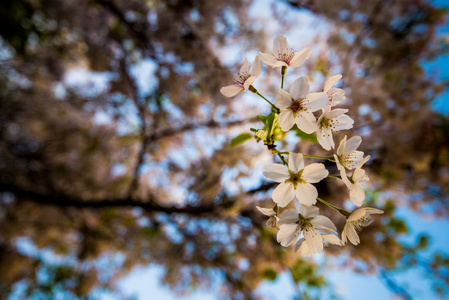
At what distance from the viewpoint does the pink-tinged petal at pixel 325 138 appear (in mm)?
427

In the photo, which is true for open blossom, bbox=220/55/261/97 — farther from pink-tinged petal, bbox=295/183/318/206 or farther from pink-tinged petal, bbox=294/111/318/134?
pink-tinged petal, bbox=295/183/318/206

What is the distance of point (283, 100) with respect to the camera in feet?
1.47

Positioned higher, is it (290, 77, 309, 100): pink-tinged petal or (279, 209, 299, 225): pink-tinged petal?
(290, 77, 309, 100): pink-tinged petal

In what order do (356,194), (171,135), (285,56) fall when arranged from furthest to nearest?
(171,135), (285,56), (356,194)

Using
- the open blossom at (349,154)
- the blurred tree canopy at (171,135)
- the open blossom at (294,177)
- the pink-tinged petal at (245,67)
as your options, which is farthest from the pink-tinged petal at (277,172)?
the blurred tree canopy at (171,135)

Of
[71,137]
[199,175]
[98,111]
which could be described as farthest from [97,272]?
[199,175]

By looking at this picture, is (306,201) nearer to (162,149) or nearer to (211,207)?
(211,207)

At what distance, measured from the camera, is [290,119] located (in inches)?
17.5

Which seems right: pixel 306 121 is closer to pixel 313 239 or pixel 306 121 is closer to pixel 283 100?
pixel 283 100

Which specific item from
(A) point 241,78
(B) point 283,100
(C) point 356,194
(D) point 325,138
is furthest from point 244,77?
(C) point 356,194

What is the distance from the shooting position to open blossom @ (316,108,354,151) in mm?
439

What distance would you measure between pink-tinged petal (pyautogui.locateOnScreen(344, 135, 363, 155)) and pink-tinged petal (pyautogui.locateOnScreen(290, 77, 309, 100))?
0.13 meters

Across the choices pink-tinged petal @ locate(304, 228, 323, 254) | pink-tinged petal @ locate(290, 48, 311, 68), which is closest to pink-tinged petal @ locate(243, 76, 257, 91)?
pink-tinged petal @ locate(290, 48, 311, 68)

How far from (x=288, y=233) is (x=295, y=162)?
0.48 feet
